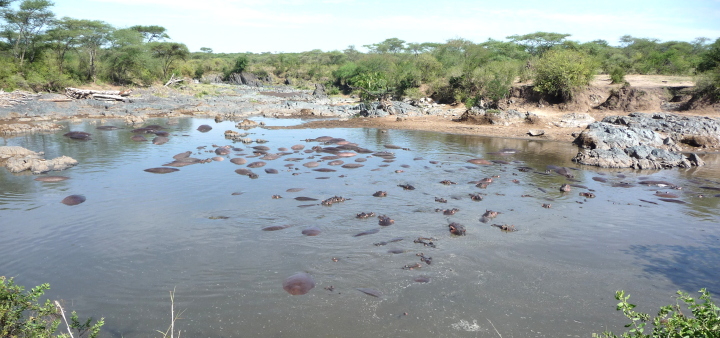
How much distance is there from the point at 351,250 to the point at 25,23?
130 feet

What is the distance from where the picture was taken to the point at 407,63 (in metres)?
41.6

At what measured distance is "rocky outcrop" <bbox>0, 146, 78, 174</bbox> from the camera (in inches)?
510

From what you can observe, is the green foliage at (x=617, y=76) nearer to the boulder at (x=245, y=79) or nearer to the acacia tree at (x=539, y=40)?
the acacia tree at (x=539, y=40)

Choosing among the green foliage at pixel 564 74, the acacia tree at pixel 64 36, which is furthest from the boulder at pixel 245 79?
the green foliage at pixel 564 74

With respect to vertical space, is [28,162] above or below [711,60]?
below

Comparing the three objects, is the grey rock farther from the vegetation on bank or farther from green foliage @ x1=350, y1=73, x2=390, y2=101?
the vegetation on bank

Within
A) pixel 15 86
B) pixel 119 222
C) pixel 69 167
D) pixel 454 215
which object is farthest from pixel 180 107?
pixel 454 215

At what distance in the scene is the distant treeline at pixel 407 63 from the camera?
26938 mm

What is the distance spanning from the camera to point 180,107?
32438mm

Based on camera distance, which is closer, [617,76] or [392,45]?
[617,76]

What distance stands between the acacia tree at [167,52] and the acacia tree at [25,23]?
13267 millimetres

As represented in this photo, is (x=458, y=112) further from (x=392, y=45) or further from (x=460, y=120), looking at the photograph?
(x=392, y=45)

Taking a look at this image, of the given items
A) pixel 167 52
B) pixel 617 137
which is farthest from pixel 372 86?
pixel 167 52

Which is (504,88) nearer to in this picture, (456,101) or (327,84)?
(456,101)
